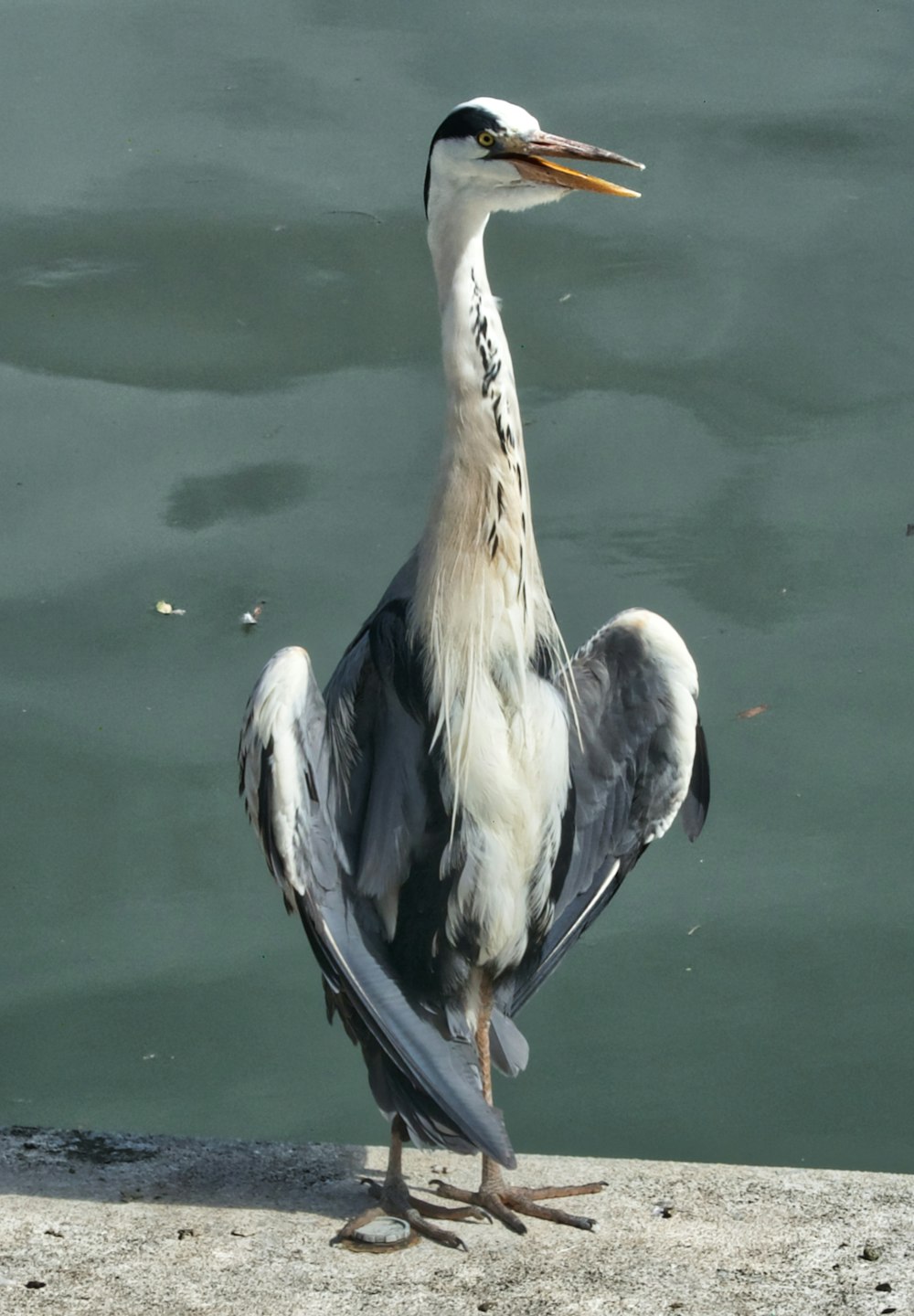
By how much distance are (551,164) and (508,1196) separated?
6.10 feet

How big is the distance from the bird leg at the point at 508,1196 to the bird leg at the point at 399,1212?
0.10 ft

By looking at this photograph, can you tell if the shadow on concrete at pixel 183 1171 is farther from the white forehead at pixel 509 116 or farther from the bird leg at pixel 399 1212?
the white forehead at pixel 509 116

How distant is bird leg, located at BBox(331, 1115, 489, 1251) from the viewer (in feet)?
11.0

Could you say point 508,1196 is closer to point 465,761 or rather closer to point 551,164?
point 465,761

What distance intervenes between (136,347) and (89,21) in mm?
1710

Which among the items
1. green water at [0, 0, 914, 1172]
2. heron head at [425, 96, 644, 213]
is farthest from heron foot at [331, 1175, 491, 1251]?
heron head at [425, 96, 644, 213]

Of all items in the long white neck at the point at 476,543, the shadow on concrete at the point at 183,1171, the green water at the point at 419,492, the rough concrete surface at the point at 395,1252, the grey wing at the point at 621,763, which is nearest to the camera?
the rough concrete surface at the point at 395,1252

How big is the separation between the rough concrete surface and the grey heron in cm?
12

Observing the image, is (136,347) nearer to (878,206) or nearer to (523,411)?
(523,411)

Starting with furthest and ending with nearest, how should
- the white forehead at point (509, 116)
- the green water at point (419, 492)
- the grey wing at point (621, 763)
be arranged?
the green water at point (419, 492) < the grey wing at point (621, 763) < the white forehead at point (509, 116)

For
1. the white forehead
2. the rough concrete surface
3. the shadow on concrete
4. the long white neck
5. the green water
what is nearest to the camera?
the rough concrete surface

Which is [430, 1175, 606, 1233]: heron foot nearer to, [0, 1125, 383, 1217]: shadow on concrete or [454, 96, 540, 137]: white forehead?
[0, 1125, 383, 1217]: shadow on concrete

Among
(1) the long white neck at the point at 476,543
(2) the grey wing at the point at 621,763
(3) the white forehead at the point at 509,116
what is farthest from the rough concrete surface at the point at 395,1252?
(3) the white forehead at the point at 509,116

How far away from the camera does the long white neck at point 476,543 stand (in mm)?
3367
